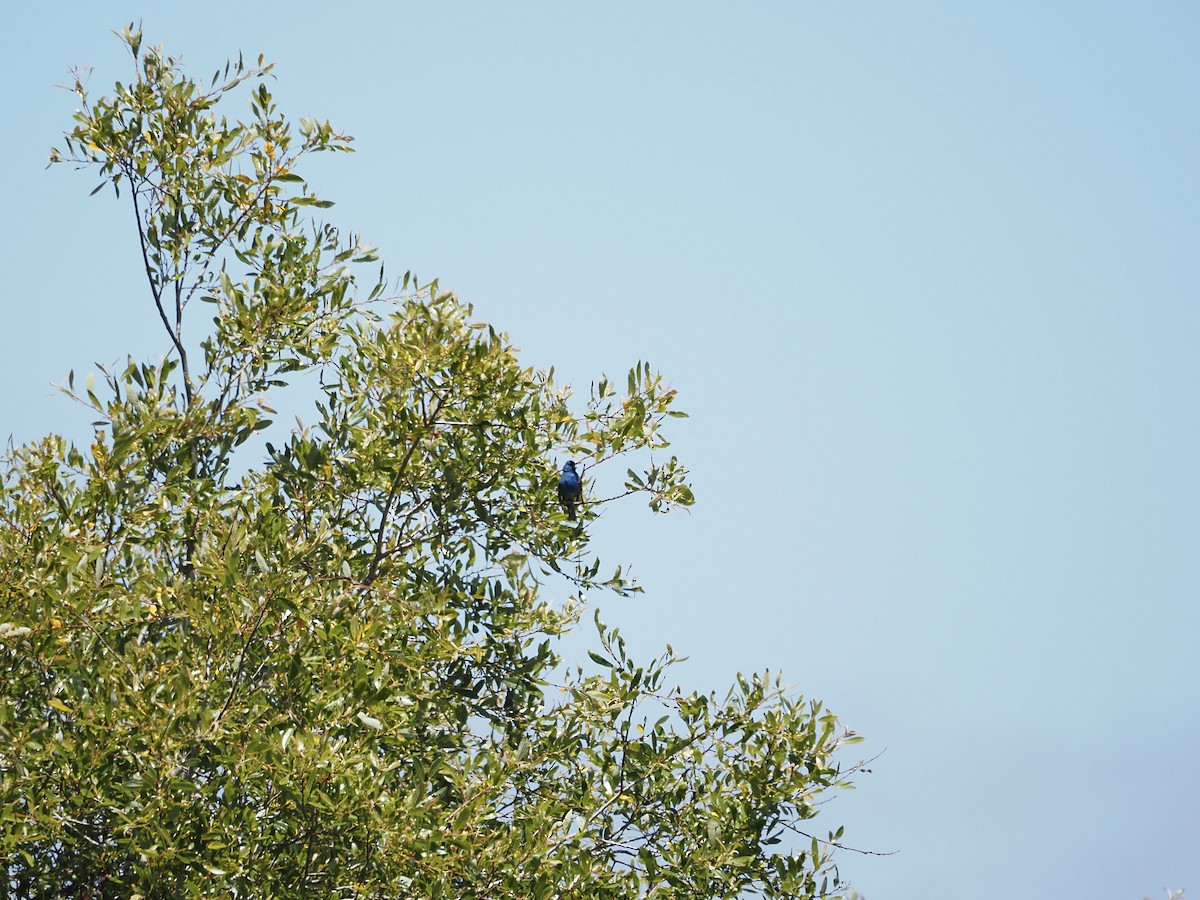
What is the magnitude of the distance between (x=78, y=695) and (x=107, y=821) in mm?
909

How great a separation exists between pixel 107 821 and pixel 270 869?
3.86ft

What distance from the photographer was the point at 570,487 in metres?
11.6

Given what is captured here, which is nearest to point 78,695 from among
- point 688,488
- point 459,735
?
point 459,735

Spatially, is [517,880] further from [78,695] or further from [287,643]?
[78,695]

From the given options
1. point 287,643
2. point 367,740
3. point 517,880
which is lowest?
point 517,880

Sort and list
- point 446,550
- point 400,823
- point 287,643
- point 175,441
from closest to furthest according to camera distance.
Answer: point 400,823, point 287,643, point 175,441, point 446,550

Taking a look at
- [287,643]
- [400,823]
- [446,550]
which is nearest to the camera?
[400,823]

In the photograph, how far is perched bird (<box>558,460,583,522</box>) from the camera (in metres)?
11.6

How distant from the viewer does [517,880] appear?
930 cm

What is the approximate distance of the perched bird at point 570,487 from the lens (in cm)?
1159

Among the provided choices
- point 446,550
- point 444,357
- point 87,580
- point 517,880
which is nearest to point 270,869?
point 517,880

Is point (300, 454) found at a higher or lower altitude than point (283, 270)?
lower

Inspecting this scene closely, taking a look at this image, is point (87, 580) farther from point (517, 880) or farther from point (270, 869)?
point (517, 880)

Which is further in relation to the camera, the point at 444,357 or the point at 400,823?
the point at 444,357
